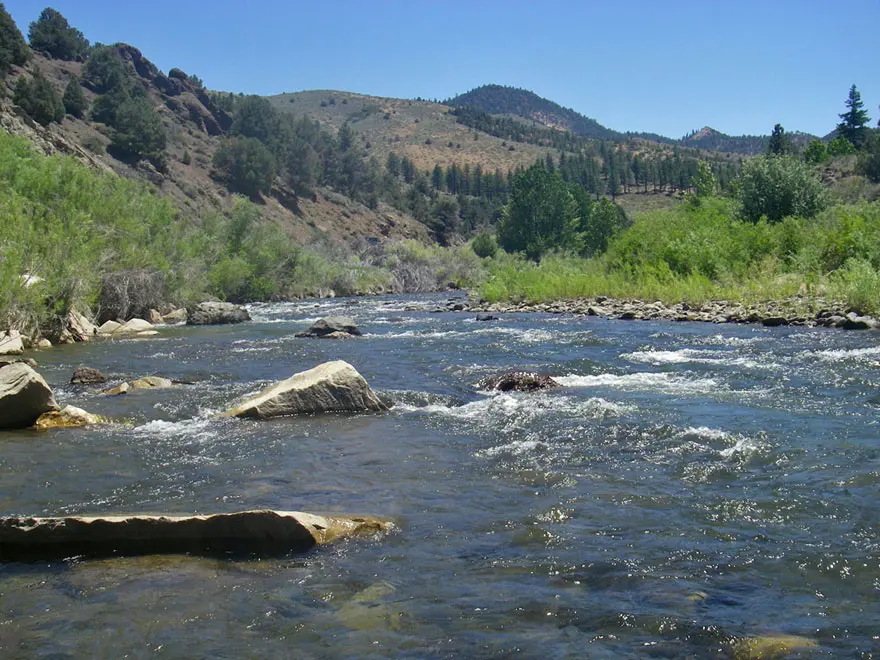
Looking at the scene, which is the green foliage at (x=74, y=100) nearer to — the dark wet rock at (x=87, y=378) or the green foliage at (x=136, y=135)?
the green foliage at (x=136, y=135)

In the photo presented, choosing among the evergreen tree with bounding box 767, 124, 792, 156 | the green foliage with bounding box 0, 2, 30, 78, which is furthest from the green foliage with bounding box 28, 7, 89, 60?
the evergreen tree with bounding box 767, 124, 792, 156

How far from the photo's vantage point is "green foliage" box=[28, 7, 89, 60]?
84.2 meters

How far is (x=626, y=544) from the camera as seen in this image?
209 inches

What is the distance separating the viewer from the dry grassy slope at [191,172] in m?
53.0

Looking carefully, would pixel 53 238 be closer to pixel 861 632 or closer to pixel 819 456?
pixel 819 456

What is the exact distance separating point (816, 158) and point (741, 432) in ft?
312

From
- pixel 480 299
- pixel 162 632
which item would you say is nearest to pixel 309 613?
pixel 162 632

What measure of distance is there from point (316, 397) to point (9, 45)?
7055 centimetres

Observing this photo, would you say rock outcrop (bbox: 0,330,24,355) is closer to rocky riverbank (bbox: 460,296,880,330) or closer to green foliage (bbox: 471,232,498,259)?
rocky riverbank (bbox: 460,296,880,330)

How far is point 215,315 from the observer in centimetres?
2952

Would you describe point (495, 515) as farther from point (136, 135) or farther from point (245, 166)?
point (245, 166)

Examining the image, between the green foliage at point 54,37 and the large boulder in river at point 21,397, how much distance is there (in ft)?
296

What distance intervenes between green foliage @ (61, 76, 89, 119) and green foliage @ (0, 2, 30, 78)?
4.62m

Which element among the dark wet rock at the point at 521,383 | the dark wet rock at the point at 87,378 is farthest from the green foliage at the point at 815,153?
the dark wet rock at the point at 87,378
